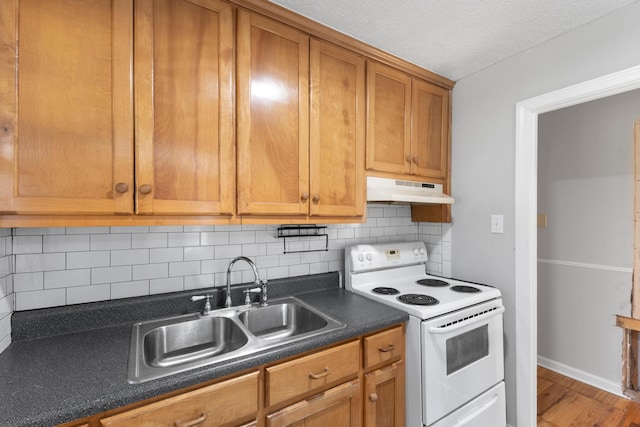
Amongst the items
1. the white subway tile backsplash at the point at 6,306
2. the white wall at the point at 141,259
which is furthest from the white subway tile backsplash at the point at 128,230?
the white subway tile backsplash at the point at 6,306

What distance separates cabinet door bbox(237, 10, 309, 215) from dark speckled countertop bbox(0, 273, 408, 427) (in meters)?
0.60

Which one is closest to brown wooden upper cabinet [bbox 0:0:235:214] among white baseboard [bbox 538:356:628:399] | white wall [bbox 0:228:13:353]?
white wall [bbox 0:228:13:353]

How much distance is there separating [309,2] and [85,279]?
161 centimetres

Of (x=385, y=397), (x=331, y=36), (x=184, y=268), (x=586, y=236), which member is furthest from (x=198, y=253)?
(x=586, y=236)

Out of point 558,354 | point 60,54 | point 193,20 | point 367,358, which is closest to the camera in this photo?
point 60,54

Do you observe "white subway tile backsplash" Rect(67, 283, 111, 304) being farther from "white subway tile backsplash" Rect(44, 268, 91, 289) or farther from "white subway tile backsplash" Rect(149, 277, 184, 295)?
"white subway tile backsplash" Rect(149, 277, 184, 295)

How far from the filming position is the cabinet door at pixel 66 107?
942 millimetres

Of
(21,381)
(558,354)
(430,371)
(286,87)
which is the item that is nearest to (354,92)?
(286,87)

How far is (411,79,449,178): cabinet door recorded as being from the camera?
6.48ft

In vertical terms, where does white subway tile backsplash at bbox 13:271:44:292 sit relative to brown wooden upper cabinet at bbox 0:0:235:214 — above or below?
below

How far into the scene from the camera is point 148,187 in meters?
1.12

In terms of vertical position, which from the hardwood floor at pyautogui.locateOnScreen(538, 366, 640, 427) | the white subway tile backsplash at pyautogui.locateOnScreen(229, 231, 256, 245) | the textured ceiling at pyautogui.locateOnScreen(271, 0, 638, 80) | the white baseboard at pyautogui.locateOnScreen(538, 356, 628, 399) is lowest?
the hardwood floor at pyautogui.locateOnScreen(538, 366, 640, 427)

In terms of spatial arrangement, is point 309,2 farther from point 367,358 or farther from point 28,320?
point 28,320

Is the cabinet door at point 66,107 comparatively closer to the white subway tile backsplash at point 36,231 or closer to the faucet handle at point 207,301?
the white subway tile backsplash at point 36,231
